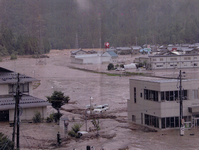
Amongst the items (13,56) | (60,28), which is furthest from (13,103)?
(60,28)

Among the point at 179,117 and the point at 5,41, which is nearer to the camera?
the point at 179,117

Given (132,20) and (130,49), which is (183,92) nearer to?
(130,49)

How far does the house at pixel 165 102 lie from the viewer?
3.34m

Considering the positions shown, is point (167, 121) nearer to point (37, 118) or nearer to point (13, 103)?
point (37, 118)

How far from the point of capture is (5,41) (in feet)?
56.0

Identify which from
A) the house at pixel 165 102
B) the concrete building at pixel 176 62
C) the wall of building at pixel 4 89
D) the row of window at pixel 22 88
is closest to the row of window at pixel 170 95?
the house at pixel 165 102

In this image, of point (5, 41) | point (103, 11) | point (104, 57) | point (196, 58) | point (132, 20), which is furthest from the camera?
point (132, 20)

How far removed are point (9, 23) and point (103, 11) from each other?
8.96 m

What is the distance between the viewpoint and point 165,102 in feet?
10.9

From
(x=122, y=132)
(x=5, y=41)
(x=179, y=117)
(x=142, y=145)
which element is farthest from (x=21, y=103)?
(x=5, y=41)

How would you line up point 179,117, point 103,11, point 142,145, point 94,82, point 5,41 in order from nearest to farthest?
point 142,145
point 179,117
point 94,82
point 5,41
point 103,11

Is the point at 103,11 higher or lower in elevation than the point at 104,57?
higher

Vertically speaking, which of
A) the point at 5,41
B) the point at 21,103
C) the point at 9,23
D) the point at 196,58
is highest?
the point at 9,23

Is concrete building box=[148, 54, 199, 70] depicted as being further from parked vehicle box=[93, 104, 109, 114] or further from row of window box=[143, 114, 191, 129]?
row of window box=[143, 114, 191, 129]
